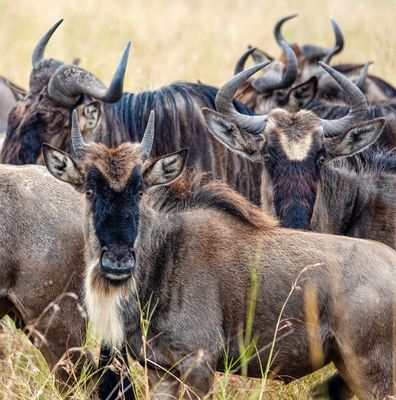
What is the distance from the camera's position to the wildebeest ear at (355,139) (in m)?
7.12

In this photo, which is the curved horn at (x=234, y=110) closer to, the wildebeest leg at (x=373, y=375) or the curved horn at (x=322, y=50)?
the wildebeest leg at (x=373, y=375)

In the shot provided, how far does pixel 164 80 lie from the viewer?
12.5m

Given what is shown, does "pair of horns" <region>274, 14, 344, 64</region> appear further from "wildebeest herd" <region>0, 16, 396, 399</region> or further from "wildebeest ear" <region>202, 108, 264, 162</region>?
"wildebeest herd" <region>0, 16, 396, 399</region>

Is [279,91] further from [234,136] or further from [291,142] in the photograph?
[291,142]

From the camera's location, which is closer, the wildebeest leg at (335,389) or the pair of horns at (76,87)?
the wildebeest leg at (335,389)

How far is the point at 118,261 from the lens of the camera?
545 cm

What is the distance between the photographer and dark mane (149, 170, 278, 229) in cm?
600

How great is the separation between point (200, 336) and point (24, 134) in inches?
124

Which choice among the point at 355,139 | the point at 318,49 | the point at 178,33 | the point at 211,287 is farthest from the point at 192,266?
the point at 178,33

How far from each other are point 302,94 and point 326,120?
2.79 metres

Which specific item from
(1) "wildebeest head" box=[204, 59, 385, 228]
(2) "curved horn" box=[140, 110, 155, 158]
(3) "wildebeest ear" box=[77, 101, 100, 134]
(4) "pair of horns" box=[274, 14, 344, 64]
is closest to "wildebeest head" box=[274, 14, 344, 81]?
(4) "pair of horns" box=[274, 14, 344, 64]

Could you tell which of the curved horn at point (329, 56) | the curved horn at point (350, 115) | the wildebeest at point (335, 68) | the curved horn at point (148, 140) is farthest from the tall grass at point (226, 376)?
the curved horn at point (329, 56)

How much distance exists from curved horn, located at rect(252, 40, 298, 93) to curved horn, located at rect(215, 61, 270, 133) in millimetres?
2895

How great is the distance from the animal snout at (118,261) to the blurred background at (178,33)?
5.68 metres
